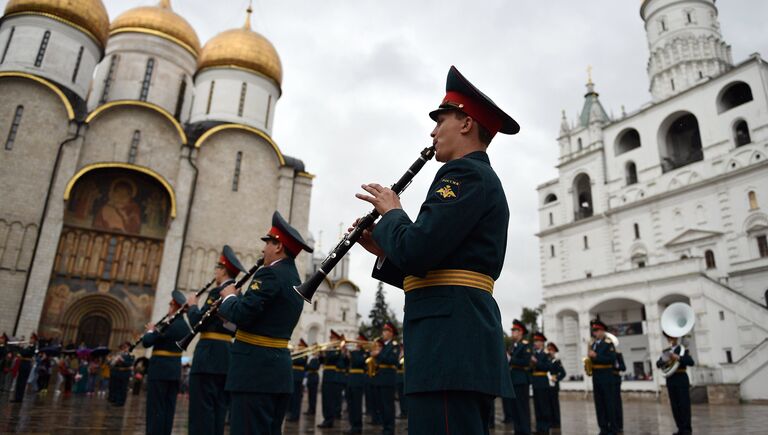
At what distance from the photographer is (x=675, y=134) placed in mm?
→ 35250

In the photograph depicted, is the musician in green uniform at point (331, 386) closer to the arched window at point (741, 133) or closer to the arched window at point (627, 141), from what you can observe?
the arched window at point (741, 133)

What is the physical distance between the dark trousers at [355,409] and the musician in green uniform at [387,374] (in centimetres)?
42

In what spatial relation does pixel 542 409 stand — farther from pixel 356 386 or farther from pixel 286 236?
pixel 286 236

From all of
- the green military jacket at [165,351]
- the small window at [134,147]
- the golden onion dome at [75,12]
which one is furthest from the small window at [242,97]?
the green military jacket at [165,351]

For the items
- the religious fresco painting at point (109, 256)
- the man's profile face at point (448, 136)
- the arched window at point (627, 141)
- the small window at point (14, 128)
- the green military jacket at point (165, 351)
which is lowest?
the green military jacket at point (165, 351)

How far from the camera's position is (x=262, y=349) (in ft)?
13.6

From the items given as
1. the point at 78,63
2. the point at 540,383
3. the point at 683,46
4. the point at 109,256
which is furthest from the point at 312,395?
the point at 683,46

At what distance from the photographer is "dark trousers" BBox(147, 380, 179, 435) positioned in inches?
232

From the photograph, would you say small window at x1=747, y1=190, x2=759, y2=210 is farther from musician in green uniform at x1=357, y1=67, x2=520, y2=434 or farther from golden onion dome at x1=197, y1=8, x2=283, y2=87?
musician in green uniform at x1=357, y1=67, x2=520, y2=434

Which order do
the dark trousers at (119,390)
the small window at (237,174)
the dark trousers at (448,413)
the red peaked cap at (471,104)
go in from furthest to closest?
the small window at (237,174), the dark trousers at (119,390), the red peaked cap at (471,104), the dark trousers at (448,413)

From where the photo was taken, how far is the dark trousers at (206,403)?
4.88 metres

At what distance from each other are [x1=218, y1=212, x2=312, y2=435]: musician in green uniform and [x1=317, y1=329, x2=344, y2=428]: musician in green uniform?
20.2ft

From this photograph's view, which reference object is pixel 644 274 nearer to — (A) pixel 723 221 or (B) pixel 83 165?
(A) pixel 723 221

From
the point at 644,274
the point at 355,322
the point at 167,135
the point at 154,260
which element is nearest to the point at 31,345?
the point at 154,260
